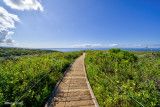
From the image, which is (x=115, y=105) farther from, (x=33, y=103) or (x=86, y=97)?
(x=33, y=103)

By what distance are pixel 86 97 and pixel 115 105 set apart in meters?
1.30

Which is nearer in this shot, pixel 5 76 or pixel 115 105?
pixel 115 105

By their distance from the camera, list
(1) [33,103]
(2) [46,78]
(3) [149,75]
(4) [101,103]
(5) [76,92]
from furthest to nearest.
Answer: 1. (2) [46,78]
2. (5) [76,92]
3. (3) [149,75]
4. (4) [101,103]
5. (1) [33,103]

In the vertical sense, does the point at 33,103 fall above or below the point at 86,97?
above

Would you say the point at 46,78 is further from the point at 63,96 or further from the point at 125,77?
the point at 125,77

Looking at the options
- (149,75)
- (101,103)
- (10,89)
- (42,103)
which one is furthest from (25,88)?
(149,75)

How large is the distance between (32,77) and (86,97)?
325cm

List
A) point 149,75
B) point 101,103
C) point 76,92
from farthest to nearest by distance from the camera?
point 76,92 < point 149,75 < point 101,103

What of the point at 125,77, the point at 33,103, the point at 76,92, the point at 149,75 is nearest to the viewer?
the point at 33,103

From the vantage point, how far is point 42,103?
2604 mm

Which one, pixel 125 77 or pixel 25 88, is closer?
pixel 25 88

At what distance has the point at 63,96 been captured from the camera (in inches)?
121

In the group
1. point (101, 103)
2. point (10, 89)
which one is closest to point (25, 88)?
point (10, 89)

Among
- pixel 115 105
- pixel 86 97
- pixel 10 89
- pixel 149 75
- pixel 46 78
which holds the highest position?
pixel 149 75
